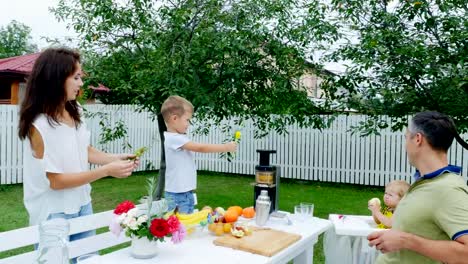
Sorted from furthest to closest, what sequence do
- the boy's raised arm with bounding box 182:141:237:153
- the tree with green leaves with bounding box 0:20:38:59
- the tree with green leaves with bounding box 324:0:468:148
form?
the tree with green leaves with bounding box 0:20:38:59
the tree with green leaves with bounding box 324:0:468:148
the boy's raised arm with bounding box 182:141:237:153

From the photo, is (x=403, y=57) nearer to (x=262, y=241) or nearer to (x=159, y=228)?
(x=262, y=241)

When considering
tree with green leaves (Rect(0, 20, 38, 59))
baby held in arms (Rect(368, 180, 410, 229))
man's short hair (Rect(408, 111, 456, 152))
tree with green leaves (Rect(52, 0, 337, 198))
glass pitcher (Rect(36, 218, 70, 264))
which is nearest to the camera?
glass pitcher (Rect(36, 218, 70, 264))

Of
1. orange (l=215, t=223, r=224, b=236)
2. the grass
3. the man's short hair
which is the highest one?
the man's short hair

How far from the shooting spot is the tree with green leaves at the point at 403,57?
3727 millimetres

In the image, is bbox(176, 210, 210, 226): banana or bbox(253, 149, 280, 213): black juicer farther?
bbox(253, 149, 280, 213): black juicer

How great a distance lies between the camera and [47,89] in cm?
219

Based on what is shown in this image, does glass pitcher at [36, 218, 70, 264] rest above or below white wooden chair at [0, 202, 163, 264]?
above

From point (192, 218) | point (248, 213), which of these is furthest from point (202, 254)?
point (248, 213)

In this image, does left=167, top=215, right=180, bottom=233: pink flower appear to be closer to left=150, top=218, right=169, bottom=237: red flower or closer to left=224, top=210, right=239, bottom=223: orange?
left=150, top=218, right=169, bottom=237: red flower

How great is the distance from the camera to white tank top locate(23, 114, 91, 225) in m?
2.13

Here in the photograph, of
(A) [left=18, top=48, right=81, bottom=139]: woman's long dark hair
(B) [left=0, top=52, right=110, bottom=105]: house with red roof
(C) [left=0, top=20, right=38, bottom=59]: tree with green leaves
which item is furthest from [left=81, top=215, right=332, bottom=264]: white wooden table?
(C) [left=0, top=20, right=38, bottom=59]: tree with green leaves

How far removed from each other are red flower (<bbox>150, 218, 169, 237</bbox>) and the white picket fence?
6236mm

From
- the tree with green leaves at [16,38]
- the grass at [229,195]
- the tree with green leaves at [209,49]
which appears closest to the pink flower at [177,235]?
the tree with green leaves at [209,49]

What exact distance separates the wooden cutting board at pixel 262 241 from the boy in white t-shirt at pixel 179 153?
3.78 ft
